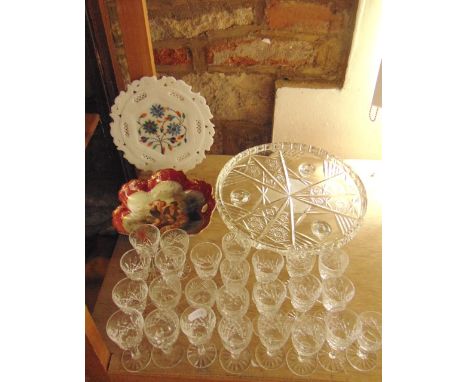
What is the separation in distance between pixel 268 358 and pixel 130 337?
0.87ft

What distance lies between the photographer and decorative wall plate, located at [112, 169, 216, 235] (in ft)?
3.41

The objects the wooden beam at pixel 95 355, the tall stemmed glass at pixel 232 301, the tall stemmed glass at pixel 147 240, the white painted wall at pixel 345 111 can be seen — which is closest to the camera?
the wooden beam at pixel 95 355

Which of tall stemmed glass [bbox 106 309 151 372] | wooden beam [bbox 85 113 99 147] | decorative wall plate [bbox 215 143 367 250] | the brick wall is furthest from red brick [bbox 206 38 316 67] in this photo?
tall stemmed glass [bbox 106 309 151 372]

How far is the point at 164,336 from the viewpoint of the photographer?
2.92ft

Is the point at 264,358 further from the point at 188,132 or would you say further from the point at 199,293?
the point at 188,132

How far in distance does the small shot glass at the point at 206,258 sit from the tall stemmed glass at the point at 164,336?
11cm

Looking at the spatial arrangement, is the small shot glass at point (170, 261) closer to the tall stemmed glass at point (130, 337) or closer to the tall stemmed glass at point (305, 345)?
the tall stemmed glass at point (130, 337)

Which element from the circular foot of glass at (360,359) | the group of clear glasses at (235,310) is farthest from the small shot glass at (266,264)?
the circular foot of glass at (360,359)

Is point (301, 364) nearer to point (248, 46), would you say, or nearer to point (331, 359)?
point (331, 359)

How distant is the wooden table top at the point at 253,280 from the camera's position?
86 centimetres

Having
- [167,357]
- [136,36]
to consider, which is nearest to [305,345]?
[167,357]

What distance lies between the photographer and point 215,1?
42.3 inches

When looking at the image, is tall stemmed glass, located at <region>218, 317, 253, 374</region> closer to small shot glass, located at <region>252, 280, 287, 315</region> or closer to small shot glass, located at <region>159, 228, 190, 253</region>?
small shot glass, located at <region>252, 280, 287, 315</region>
